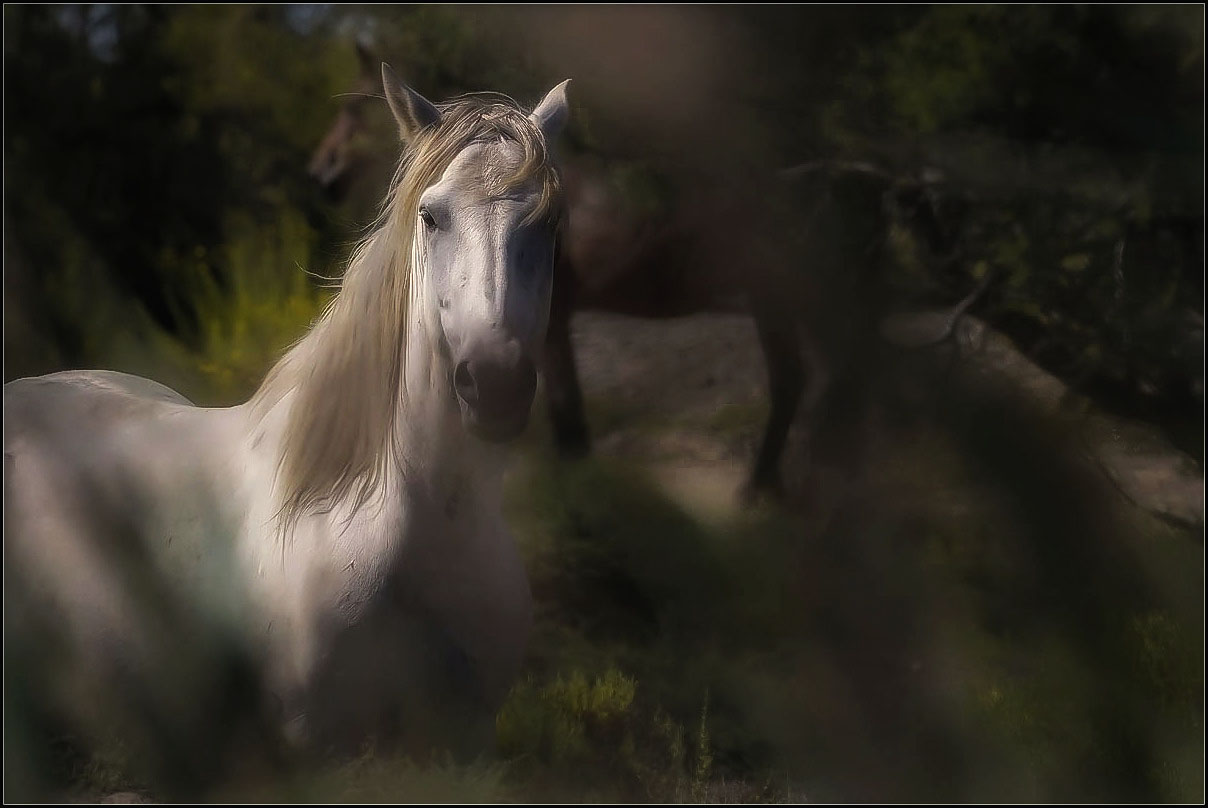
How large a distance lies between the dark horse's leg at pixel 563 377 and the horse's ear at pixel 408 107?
128cm

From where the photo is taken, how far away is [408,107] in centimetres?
174

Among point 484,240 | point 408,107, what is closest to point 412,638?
point 484,240

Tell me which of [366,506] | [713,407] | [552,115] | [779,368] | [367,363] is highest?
[552,115]

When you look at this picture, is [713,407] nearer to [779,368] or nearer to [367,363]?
[779,368]

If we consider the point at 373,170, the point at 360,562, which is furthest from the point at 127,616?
the point at 373,170

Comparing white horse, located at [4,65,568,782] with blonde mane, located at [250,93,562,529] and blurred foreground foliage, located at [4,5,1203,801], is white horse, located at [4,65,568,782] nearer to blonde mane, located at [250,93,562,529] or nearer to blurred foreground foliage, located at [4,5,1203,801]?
blonde mane, located at [250,93,562,529]

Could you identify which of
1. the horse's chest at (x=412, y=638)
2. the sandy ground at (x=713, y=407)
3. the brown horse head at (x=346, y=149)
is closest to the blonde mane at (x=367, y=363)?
the horse's chest at (x=412, y=638)

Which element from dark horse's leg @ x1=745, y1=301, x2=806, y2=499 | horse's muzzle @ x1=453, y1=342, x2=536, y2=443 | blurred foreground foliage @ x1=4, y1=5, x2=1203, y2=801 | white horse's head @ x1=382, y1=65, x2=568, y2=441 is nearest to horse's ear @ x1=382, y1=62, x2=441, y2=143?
white horse's head @ x1=382, y1=65, x2=568, y2=441

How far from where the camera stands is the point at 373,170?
10.4 ft

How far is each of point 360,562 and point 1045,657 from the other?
1.89 meters

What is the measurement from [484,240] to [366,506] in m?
0.49

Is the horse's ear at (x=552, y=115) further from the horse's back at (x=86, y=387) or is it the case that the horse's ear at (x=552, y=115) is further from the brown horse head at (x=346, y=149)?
the brown horse head at (x=346, y=149)

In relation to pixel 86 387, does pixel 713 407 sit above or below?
below

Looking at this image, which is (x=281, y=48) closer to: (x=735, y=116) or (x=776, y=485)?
(x=735, y=116)
